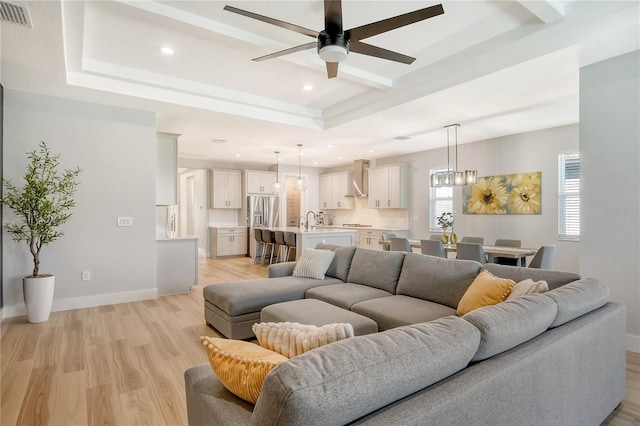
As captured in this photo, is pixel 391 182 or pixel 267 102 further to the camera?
pixel 391 182

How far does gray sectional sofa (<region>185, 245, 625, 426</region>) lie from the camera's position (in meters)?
0.90

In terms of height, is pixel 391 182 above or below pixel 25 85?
below

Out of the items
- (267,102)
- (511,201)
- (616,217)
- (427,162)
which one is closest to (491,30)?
(616,217)

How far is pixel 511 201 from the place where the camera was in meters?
6.33

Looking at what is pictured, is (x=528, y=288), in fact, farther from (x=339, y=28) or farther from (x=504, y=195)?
(x=504, y=195)

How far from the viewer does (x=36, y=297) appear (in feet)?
12.3


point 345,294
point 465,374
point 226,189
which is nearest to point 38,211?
point 345,294

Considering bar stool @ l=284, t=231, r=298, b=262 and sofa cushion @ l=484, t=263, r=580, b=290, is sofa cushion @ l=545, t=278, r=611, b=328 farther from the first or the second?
bar stool @ l=284, t=231, r=298, b=262

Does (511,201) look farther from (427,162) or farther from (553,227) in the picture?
(427,162)

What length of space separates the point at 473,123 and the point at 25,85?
19.7ft

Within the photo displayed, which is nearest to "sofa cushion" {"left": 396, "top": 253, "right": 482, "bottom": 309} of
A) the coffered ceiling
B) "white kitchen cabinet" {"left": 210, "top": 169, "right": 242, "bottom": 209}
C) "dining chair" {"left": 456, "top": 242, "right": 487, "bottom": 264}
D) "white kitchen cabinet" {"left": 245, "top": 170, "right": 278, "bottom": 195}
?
"dining chair" {"left": 456, "top": 242, "right": 487, "bottom": 264}

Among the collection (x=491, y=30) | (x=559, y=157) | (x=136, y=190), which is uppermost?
(x=491, y=30)

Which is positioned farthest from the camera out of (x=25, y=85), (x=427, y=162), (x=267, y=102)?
(x=427, y=162)

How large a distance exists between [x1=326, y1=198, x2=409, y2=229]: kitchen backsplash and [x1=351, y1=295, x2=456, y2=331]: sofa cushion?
546cm
